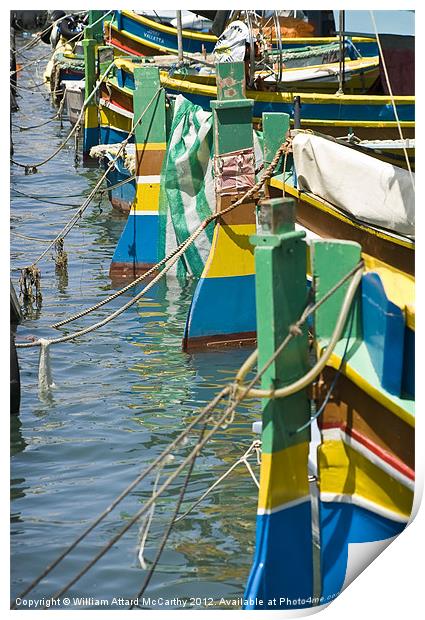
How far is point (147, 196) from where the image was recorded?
8977 millimetres

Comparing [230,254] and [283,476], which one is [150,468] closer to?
[283,476]

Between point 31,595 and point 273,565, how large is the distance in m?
0.97

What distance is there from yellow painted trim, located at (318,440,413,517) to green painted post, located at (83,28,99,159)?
1037 cm

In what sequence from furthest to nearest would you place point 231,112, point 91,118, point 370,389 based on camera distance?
point 91,118
point 231,112
point 370,389

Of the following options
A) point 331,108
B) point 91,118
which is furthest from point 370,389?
point 91,118

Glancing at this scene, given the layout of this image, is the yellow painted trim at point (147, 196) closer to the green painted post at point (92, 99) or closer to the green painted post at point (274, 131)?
the green painted post at point (274, 131)

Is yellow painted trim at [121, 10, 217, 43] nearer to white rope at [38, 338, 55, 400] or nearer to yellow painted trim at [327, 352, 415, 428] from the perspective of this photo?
white rope at [38, 338, 55, 400]

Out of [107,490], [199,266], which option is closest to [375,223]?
[107,490]

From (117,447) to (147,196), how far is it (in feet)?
11.2

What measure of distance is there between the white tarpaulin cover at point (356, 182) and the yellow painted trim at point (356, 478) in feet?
5.28

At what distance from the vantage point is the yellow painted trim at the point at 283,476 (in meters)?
3.90

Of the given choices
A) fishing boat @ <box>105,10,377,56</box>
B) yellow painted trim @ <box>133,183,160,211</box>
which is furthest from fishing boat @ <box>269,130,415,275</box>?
fishing boat @ <box>105,10,377,56</box>

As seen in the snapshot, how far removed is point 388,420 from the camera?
389 cm
